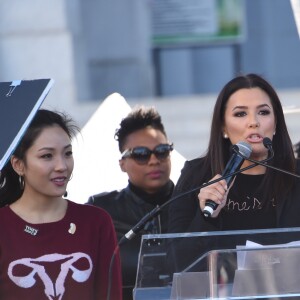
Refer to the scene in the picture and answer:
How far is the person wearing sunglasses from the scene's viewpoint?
543cm

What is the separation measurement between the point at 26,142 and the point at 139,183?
1.29 metres

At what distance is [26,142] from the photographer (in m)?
4.27

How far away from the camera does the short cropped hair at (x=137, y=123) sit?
5.64 meters

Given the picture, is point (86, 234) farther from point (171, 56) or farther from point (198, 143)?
point (171, 56)

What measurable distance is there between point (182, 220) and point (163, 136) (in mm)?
1324

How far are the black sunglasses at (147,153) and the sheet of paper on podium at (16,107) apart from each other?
146 centimetres

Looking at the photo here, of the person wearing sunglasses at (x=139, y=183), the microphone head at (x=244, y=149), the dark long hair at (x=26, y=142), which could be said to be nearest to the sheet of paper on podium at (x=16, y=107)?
the dark long hair at (x=26, y=142)

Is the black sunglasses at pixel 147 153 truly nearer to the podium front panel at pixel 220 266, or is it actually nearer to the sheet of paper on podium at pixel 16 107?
the sheet of paper on podium at pixel 16 107

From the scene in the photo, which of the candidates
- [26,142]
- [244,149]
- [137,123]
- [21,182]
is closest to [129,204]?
[137,123]

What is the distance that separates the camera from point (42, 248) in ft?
13.4

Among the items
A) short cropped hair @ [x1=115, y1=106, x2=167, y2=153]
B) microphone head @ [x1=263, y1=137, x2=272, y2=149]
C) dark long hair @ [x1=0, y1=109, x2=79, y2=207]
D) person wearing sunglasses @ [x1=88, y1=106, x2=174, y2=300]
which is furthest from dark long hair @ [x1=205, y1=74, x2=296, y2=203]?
short cropped hair @ [x1=115, y1=106, x2=167, y2=153]

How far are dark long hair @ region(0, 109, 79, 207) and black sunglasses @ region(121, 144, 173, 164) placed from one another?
3.01 ft

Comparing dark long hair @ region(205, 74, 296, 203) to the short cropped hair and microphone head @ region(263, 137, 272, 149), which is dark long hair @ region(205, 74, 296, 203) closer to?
microphone head @ region(263, 137, 272, 149)

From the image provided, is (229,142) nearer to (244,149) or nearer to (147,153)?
(244,149)
